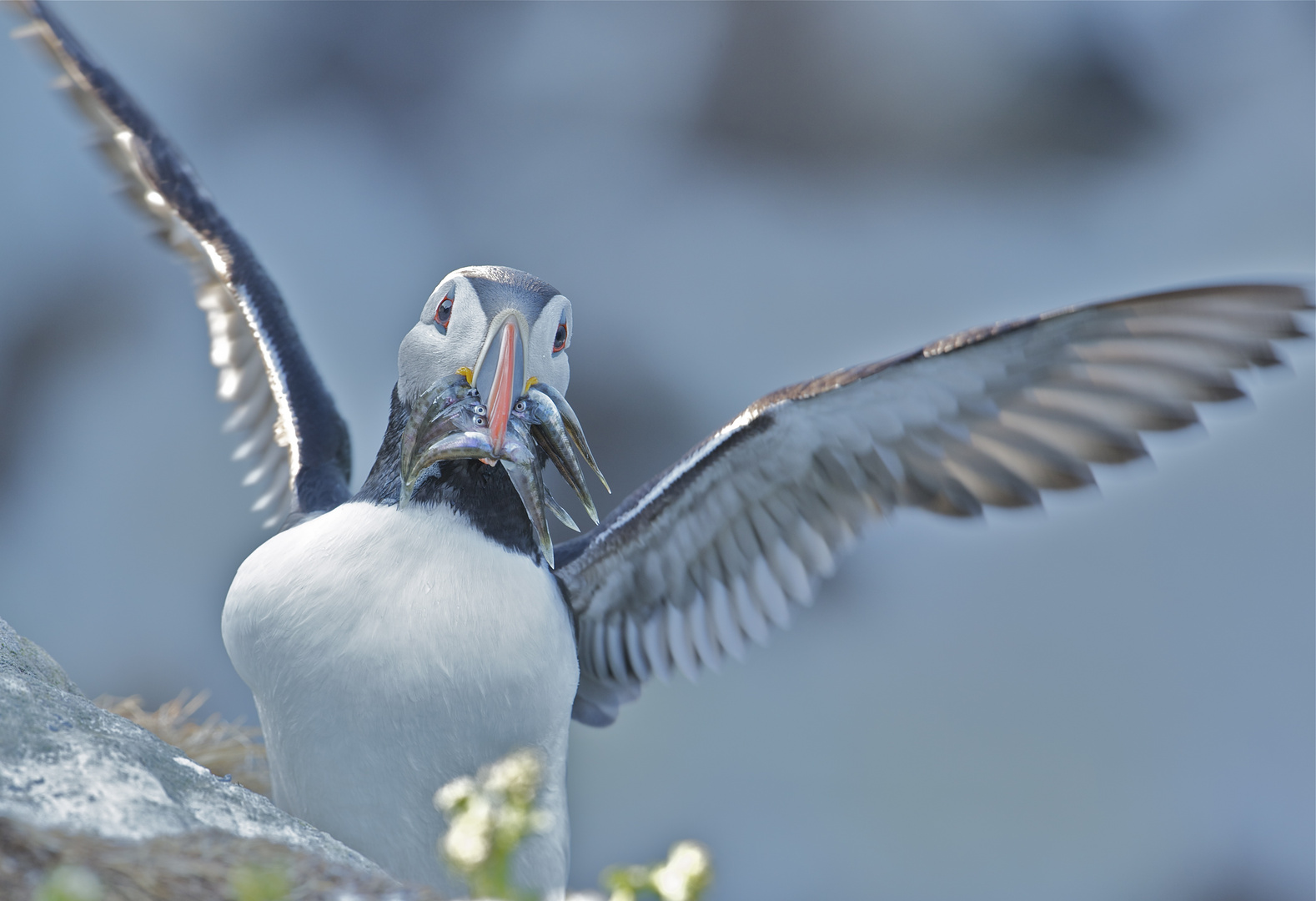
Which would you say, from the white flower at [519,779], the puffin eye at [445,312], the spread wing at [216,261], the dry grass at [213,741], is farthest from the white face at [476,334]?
the dry grass at [213,741]

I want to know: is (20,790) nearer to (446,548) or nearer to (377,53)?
(446,548)

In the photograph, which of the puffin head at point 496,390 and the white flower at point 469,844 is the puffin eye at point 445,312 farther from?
the white flower at point 469,844

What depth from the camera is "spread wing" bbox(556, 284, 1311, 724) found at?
1.89 meters

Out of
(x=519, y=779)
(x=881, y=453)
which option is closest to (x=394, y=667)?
(x=881, y=453)

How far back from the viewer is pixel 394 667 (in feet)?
6.63

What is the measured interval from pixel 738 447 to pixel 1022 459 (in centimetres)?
57

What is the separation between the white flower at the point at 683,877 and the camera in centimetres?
85

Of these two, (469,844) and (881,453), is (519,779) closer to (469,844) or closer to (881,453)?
(469,844)

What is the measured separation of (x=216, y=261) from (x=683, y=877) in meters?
2.72

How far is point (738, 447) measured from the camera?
7.18 ft

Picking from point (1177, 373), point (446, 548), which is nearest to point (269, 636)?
point (446, 548)

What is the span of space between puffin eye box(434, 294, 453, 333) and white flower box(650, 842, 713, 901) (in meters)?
1.52

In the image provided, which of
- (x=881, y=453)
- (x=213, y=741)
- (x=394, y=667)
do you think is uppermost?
(x=881, y=453)

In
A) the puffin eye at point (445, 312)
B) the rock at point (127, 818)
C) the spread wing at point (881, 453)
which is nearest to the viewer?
the rock at point (127, 818)
